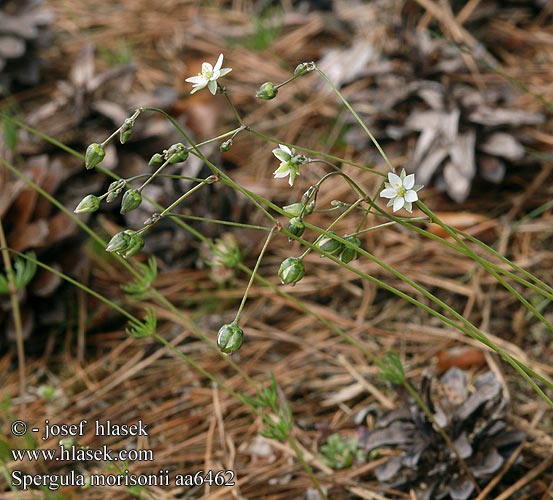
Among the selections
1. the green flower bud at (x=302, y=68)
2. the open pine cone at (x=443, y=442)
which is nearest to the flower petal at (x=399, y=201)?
the green flower bud at (x=302, y=68)

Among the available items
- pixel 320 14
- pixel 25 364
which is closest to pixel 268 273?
pixel 25 364

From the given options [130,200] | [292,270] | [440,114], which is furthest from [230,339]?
[440,114]

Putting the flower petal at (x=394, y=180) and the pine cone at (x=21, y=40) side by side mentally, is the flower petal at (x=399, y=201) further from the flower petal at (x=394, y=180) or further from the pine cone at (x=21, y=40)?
the pine cone at (x=21, y=40)

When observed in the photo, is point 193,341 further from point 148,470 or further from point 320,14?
point 320,14

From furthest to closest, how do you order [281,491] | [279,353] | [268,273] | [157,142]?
[157,142], [268,273], [279,353], [281,491]

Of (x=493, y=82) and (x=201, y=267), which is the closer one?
(x=201, y=267)

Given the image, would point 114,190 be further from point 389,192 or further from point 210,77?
point 389,192
